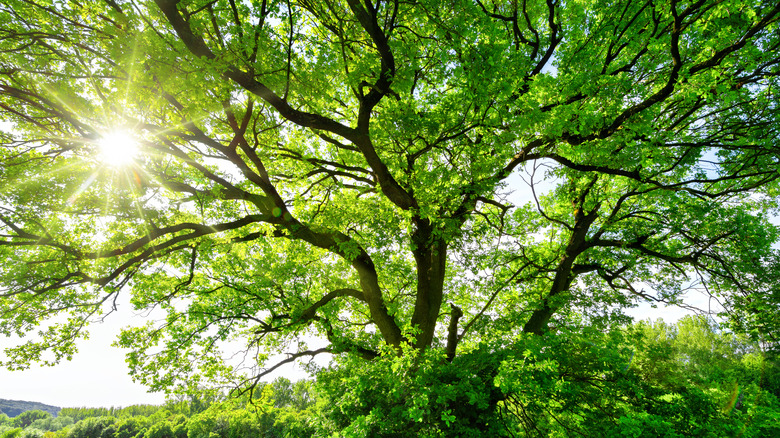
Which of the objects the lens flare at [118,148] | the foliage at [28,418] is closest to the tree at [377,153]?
the lens flare at [118,148]

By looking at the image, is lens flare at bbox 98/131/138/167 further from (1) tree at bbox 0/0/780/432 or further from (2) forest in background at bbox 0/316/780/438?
(2) forest in background at bbox 0/316/780/438

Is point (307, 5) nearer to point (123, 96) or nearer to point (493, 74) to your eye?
point (493, 74)

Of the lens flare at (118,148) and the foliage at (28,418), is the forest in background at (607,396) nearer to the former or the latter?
the lens flare at (118,148)

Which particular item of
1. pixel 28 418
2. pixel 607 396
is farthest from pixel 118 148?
pixel 28 418

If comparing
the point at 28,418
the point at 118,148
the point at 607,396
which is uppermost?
the point at 118,148

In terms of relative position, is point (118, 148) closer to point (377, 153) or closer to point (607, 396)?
point (377, 153)

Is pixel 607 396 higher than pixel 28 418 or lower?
lower

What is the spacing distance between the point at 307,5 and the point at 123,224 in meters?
6.84

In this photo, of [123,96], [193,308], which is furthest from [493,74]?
[193,308]

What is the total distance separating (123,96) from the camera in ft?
18.5

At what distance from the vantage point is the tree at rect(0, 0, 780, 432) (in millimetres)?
4645

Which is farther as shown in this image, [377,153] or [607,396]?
[377,153]

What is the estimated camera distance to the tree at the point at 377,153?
15.2 feet

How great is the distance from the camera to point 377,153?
714cm
